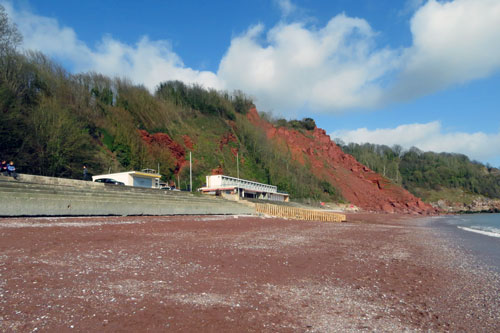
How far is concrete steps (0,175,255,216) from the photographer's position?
13758 millimetres

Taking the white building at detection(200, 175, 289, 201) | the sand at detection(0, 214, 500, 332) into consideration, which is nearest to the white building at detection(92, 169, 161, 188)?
the white building at detection(200, 175, 289, 201)

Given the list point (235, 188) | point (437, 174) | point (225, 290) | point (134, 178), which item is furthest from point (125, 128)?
point (437, 174)

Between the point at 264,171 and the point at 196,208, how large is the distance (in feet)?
119

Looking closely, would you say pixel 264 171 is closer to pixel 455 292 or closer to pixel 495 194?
pixel 455 292

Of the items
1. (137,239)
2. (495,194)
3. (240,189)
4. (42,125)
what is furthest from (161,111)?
(495,194)

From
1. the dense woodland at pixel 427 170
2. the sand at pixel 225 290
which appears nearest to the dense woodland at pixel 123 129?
the sand at pixel 225 290

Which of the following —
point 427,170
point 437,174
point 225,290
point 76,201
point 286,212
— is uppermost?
point 427,170

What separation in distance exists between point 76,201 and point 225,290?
1446 cm

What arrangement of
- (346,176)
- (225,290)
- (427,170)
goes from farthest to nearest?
(427,170), (346,176), (225,290)

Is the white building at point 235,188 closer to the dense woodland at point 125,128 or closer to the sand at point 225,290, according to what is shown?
the dense woodland at point 125,128

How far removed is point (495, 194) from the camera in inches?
4596

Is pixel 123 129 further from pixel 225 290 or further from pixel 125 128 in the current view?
pixel 225 290

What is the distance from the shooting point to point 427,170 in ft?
415

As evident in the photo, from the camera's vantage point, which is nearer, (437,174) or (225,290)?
(225,290)
